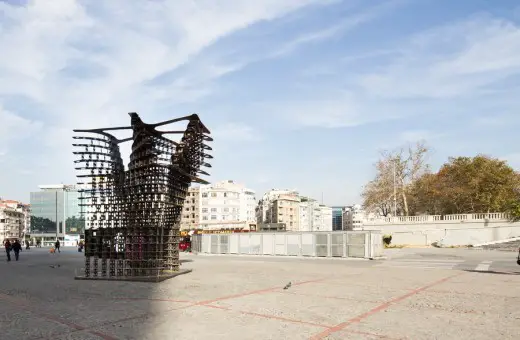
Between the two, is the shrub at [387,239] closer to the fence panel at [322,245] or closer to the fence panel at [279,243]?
the fence panel at [279,243]

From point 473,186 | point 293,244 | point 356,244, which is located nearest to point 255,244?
point 293,244

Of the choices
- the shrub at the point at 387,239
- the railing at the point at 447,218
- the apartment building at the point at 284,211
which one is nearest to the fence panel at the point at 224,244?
the shrub at the point at 387,239

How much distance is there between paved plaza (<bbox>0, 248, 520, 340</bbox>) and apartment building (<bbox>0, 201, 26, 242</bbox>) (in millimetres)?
176935

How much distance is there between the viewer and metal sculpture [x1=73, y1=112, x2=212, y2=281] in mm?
18250

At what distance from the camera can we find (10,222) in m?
181

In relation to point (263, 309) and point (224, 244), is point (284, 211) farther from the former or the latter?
point (263, 309)

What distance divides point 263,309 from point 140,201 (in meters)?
9.28

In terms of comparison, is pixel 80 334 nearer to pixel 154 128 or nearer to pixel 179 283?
pixel 179 283

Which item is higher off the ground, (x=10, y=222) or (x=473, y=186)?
(x=473, y=186)

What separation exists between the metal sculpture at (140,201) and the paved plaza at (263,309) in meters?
1.53

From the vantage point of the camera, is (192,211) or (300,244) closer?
(300,244)

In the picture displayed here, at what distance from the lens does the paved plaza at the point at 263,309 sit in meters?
8.53

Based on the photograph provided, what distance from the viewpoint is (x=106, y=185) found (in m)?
20.4

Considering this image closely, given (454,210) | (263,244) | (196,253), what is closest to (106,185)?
(263,244)
